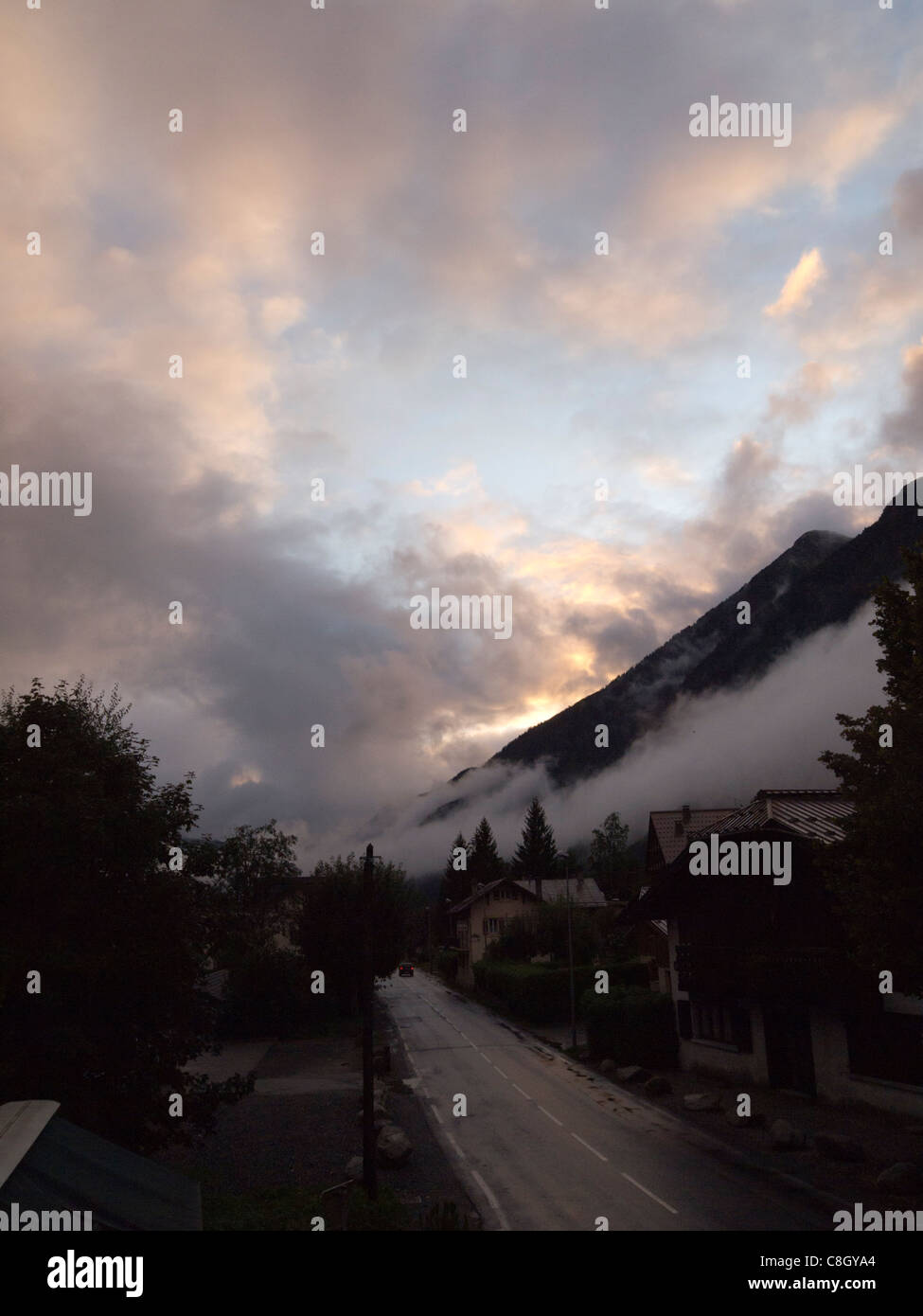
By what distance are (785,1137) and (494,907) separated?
71111 millimetres

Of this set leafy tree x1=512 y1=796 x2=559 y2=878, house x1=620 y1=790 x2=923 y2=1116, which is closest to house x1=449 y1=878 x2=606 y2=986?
house x1=620 y1=790 x2=923 y2=1116

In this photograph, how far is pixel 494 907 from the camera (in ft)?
299

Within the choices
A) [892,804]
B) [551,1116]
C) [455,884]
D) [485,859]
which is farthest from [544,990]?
[485,859]

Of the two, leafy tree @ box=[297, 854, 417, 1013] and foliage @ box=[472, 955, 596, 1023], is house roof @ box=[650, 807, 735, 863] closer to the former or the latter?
foliage @ box=[472, 955, 596, 1023]

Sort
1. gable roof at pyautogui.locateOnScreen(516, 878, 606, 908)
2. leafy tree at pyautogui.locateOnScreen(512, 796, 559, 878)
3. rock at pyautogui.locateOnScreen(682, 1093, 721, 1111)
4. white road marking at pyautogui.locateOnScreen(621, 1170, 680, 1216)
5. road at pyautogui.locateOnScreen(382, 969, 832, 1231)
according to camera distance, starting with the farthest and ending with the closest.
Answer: leafy tree at pyautogui.locateOnScreen(512, 796, 559, 878) < gable roof at pyautogui.locateOnScreen(516, 878, 606, 908) < rock at pyautogui.locateOnScreen(682, 1093, 721, 1111) < white road marking at pyautogui.locateOnScreen(621, 1170, 680, 1216) < road at pyautogui.locateOnScreen(382, 969, 832, 1231)

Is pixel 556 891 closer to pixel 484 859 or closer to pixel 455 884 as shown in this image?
pixel 455 884

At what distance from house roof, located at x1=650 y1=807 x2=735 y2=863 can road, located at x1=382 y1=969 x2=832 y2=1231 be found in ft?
74.5

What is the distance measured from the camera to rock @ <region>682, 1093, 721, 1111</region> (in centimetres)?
2678

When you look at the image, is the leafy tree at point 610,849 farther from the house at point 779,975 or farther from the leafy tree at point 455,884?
the house at point 779,975

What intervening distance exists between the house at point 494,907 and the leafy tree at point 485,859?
150 ft

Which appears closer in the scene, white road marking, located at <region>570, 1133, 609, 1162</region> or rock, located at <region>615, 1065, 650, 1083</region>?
white road marking, located at <region>570, 1133, 609, 1162</region>

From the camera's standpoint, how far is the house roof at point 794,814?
26.5m
